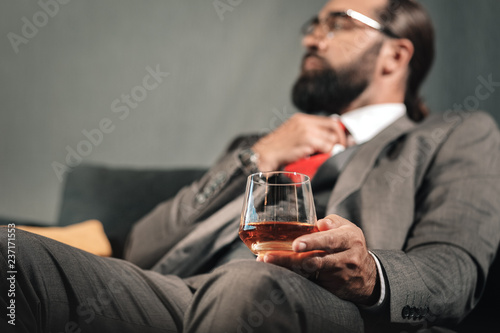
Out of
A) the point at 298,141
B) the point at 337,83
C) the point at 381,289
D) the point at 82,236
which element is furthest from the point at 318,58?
the point at 381,289

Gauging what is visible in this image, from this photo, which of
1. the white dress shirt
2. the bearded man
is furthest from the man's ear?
the white dress shirt

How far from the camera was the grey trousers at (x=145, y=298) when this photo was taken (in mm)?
608

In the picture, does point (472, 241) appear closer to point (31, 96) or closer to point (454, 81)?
point (454, 81)

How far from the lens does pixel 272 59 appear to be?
2281 millimetres

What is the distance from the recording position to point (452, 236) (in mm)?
1059

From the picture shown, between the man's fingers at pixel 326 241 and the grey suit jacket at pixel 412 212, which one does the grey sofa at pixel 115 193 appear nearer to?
the grey suit jacket at pixel 412 212

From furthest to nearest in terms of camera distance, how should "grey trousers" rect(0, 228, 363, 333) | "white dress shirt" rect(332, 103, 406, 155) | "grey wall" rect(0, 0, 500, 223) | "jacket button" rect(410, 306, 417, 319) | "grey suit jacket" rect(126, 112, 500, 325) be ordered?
"grey wall" rect(0, 0, 500, 223) < "white dress shirt" rect(332, 103, 406, 155) < "grey suit jacket" rect(126, 112, 500, 325) < "jacket button" rect(410, 306, 417, 319) < "grey trousers" rect(0, 228, 363, 333)

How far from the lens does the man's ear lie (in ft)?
5.79

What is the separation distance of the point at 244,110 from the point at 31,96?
37.4 inches

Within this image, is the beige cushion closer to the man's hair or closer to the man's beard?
the man's beard

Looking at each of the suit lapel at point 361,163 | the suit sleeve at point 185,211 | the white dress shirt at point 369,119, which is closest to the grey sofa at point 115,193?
the suit sleeve at point 185,211

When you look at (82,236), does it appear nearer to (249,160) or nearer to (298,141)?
(249,160)

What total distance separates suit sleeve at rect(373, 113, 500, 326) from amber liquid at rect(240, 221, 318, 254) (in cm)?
19

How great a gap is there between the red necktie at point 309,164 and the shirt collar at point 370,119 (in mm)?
191
